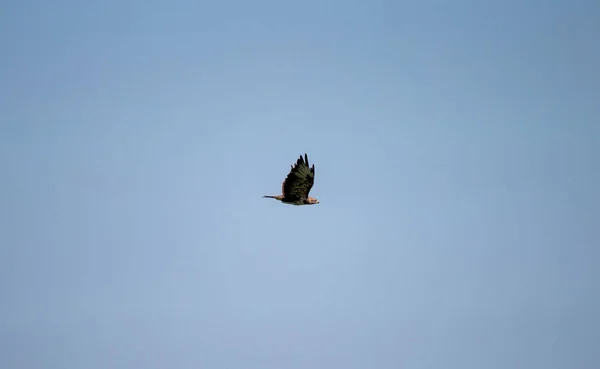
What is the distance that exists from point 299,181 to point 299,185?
1.48 feet

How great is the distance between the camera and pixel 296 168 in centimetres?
18462

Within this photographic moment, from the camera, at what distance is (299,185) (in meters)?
186

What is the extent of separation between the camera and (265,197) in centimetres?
18575

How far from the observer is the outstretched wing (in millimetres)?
184750

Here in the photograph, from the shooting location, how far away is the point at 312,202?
187125mm

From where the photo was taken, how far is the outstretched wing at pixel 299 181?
606 feet

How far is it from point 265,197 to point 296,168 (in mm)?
2897

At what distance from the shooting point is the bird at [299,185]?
184750 millimetres

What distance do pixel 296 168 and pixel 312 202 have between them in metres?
3.45

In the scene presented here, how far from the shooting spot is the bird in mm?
184750

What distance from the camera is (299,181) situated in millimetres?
185250
